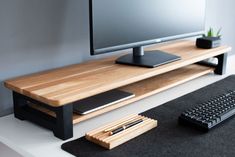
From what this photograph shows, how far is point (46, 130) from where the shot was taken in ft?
3.47

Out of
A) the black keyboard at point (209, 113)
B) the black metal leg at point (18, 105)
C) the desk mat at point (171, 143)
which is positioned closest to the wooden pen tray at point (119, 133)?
the desk mat at point (171, 143)

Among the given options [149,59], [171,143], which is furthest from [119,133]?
[149,59]

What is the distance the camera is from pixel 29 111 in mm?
1104

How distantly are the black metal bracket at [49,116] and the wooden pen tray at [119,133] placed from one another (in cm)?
7

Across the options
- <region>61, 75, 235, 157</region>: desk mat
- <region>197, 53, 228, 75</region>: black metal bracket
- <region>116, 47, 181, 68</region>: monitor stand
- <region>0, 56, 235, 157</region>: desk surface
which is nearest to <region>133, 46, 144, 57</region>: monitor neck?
<region>116, 47, 181, 68</region>: monitor stand

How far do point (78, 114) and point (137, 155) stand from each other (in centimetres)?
27

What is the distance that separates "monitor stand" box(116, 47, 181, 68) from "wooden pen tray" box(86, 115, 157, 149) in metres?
0.28

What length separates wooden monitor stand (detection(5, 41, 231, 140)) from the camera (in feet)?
3.24

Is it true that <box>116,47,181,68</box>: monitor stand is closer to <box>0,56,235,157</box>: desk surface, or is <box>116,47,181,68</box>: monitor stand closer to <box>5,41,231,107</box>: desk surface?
<box>5,41,231,107</box>: desk surface

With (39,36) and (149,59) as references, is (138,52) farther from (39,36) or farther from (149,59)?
(39,36)

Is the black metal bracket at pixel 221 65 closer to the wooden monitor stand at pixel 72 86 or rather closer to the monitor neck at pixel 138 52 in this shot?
the wooden monitor stand at pixel 72 86

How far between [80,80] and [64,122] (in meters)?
0.20

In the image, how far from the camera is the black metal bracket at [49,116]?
98 cm

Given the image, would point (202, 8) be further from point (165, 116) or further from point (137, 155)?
point (137, 155)
